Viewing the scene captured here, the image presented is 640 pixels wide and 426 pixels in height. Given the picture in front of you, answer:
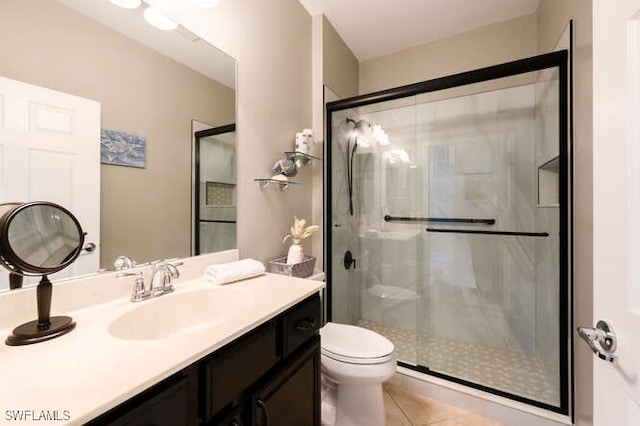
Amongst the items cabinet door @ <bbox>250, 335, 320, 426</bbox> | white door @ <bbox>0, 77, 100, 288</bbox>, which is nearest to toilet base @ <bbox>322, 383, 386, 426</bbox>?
cabinet door @ <bbox>250, 335, 320, 426</bbox>

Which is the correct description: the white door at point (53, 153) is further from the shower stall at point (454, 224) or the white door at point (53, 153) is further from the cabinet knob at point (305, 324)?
the shower stall at point (454, 224)

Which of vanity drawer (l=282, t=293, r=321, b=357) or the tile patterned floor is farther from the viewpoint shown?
the tile patterned floor

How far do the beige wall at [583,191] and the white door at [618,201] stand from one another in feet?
2.51

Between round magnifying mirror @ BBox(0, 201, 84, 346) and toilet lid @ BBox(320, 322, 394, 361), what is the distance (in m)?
1.05

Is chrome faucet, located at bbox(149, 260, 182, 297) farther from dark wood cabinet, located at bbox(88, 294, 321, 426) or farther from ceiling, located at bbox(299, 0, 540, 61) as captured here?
ceiling, located at bbox(299, 0, 540, 61)

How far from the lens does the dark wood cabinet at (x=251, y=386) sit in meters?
0.51

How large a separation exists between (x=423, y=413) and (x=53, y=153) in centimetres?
205

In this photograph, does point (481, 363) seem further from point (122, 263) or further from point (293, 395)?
point (122, 263)

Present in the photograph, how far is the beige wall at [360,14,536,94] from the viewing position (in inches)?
82.3

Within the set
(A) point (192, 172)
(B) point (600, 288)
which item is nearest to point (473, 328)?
(B) point (600, 288)

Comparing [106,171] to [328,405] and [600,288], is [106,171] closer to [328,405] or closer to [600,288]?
[600,288]

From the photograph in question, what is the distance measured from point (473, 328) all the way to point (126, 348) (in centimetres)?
232

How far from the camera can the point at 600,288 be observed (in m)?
0.56

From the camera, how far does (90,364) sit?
0.53 m
